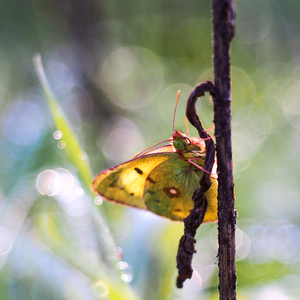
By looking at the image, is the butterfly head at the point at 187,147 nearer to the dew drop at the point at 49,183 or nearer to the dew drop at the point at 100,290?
the dew drop at the point at 100,290

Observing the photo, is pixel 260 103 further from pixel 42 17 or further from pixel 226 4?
pixel 42 17

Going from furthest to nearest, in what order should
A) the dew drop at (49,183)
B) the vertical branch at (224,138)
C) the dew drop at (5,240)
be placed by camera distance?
the dew drop at (49,183) < the dew drop at (5,240) < the vertical branch at (224,138)

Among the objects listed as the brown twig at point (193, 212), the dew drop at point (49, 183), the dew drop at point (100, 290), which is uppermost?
the dew drop at point (49, 183)

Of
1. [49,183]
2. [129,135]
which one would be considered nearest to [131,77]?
[129,135]

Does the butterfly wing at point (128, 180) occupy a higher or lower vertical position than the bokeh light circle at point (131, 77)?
lower

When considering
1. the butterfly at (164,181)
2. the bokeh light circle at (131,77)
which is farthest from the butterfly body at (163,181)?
the bokeh light circle at (131,77)

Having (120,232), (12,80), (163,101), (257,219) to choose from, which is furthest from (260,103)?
(12,80)

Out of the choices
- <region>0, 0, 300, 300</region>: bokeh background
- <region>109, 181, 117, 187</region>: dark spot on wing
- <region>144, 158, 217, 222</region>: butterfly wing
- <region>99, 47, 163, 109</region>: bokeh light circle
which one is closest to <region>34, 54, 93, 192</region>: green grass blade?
<region>0, 0, 300, 300</region>: bokeh background

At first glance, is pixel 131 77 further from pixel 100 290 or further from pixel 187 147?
pixel 100 290
